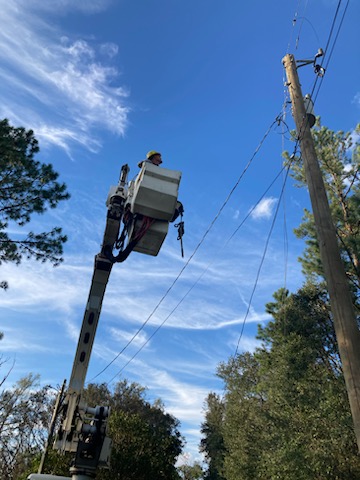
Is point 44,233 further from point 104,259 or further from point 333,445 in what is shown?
point 333,445

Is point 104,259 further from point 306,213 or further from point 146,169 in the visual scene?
point 306,213

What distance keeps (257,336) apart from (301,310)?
119 inches

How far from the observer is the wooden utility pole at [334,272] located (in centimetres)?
360

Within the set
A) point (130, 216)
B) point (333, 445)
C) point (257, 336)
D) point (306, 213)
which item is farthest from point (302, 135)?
point (257, 336)

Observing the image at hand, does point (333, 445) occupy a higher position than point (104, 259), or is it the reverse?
point (104, 259)

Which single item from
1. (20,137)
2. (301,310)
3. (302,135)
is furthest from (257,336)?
(302,135)

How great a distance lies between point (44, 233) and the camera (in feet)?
37.3

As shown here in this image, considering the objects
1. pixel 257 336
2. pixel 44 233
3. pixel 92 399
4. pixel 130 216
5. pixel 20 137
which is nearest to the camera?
pixel 130 216

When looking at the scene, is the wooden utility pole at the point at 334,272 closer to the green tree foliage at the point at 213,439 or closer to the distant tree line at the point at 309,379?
the distant tree line at the point at 309,379

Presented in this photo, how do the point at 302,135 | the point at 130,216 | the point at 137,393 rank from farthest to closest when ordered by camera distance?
the point at 137,393 < the point at 130,216 < the point at 302,135

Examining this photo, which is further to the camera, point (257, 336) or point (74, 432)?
point (257, 336)

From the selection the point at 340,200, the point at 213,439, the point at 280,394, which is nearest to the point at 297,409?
the point at 280,394

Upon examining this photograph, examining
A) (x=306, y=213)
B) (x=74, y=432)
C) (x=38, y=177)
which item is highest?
(x=306, y=213)

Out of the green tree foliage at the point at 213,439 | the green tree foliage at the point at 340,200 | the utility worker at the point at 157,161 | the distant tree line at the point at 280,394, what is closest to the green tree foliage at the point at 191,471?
the green tree foliage at the point at 213,439
